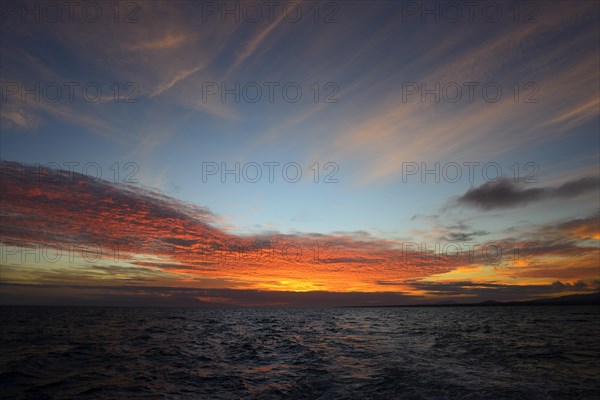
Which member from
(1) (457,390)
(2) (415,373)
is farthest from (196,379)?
(1) (457,390)

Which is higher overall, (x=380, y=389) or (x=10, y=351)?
(x=380, y=389)

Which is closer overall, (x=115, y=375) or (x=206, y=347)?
(x=115, y=375)

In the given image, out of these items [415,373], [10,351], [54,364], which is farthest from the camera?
[10,351]

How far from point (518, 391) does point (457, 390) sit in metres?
2.37

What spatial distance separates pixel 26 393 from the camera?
14008 millimetres

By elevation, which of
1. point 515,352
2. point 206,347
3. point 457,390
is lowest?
point 206,347

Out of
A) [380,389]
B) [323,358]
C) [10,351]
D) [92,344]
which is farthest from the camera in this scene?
[92,344]

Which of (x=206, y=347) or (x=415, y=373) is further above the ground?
(x=415, y=373)

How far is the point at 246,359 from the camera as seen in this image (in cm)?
2291

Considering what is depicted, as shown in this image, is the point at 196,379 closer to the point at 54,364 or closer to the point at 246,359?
the point at 246,359

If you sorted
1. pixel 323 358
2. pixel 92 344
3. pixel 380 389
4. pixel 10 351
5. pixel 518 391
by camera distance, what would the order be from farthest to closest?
1. pixel 92 344
2. pixel 10 351
3. pixel 323 358
4. pixel 380 389
5. pixel 518 391

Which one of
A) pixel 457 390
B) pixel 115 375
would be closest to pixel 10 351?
pixel 115 375

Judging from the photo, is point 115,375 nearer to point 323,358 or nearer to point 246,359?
point 246,359

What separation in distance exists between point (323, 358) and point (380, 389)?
847 centimetres
